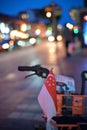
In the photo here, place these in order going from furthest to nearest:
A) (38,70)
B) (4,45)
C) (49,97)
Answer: (4,45) → (38,70) → (49,97)

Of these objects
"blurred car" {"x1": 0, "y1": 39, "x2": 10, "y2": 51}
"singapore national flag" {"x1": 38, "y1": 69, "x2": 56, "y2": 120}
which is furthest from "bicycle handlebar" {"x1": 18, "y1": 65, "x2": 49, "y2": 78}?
"blurred car" {"x1": 0, "y1": 39, "x2": 10, "y2": 51}

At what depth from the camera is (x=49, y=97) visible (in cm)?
503

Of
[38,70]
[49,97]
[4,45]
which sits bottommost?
[49,97]

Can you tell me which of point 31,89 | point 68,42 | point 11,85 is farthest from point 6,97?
point 68,42

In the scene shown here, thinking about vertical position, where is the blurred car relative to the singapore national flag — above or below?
above

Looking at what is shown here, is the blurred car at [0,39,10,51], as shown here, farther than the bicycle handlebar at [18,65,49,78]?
Yes

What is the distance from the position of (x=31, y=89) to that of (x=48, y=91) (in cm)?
740

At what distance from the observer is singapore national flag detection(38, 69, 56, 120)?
5008mm

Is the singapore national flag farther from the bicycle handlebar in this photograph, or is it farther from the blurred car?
the blurred car

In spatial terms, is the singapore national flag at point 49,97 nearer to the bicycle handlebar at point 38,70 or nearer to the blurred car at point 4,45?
the bicycle handlebar at point 38,70

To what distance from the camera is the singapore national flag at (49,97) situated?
5.01 metres

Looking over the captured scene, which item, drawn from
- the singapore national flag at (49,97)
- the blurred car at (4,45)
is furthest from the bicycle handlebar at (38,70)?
the blurred car at (4,45)

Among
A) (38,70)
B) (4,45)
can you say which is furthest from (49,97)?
(4,45)

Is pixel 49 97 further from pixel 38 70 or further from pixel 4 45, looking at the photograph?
pixel 4 45
